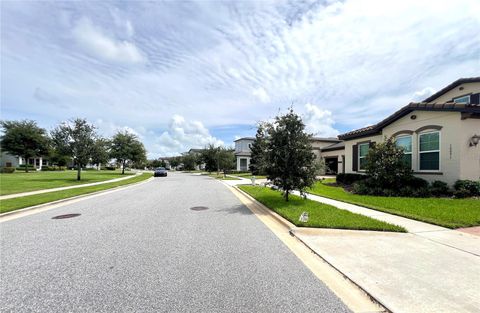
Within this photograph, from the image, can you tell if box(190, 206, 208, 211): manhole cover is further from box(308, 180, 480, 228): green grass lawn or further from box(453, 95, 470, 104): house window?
box(453, 95, 470, 104): house window

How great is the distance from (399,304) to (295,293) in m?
1.28

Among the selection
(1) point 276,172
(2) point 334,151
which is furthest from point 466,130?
(2) point 334,151

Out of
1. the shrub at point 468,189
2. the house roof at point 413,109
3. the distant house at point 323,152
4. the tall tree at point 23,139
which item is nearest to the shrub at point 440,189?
the shrub at point 468,189

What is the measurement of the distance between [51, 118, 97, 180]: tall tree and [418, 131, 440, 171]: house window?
87.4 ft

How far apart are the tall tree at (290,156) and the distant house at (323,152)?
590 mm

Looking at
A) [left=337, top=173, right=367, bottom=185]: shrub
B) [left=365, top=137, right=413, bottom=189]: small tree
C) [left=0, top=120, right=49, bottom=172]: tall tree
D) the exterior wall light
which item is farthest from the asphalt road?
[left=0, top=120, right=49, bottom=172]: tall tree

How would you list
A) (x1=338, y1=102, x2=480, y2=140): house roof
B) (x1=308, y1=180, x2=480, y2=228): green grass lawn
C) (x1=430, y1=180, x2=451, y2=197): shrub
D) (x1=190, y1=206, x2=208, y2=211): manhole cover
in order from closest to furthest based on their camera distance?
(x1=308, y1=180, x2=480, y2=228): green grass lawn
(x1=190, y1=206, x2=208, y2=211): manhole cover
(x1=338, y1=102, x2=480, y2=140): house roof
(x1=430, y1=180, x2=451, y2=197): shrub

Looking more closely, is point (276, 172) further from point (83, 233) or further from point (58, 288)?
point (58, 288)

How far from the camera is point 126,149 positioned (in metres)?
43.2

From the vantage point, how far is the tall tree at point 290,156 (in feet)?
34.6

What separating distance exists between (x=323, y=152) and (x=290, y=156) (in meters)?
26.8

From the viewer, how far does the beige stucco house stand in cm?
1184

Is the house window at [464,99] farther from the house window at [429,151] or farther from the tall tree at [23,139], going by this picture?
the tall tree at [23,139]

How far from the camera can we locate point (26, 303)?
3357mm
